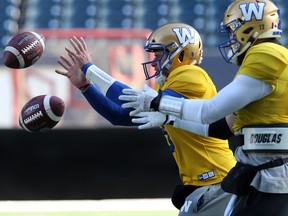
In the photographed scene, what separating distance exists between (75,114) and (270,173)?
5.02 meters

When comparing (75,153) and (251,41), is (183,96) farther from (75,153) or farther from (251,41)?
(75,153)

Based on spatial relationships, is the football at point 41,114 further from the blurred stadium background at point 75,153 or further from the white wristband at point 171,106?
the blurred stadium background at point 75,153

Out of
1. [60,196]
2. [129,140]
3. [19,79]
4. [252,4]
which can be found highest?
[252,4]

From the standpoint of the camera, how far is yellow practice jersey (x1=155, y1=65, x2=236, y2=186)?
12.8ft

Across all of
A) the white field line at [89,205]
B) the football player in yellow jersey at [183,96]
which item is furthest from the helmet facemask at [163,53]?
the white field line at [89,205]

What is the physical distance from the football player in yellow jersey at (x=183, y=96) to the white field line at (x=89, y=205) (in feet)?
9.58

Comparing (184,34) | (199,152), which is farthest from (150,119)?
(184,34)

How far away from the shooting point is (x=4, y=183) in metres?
7.80

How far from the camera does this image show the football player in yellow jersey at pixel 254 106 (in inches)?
115

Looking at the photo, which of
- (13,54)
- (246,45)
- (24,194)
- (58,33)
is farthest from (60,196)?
(246,45)

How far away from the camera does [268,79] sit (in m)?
2.92

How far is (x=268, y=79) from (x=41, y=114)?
1.83 metres

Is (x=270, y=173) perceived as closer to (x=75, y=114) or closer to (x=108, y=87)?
(x=108, y=87)

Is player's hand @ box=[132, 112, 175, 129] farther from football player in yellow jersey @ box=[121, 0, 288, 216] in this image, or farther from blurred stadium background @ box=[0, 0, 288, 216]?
blurred stadium background @ box=[0, 0, 288, 216]
